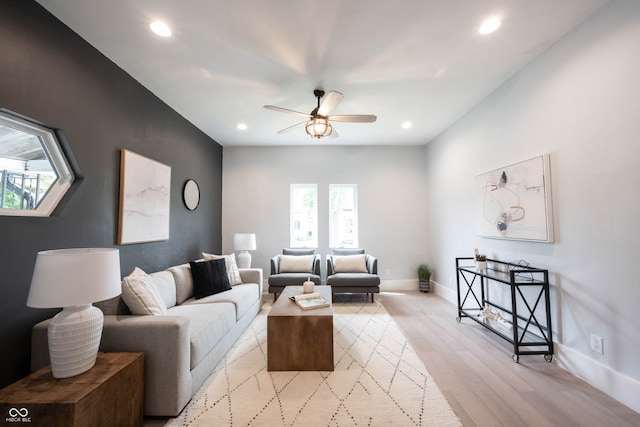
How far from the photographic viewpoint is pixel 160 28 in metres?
2.11

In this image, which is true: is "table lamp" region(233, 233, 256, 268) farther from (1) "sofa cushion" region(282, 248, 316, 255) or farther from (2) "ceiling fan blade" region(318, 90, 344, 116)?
(2) "ceiling fan blade" region(318, 90, 344, 116)

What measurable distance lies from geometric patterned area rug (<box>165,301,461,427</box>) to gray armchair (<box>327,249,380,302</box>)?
1.39 m

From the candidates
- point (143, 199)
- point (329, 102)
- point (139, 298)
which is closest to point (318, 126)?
point (329, 102)

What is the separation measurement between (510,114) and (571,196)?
1.19m

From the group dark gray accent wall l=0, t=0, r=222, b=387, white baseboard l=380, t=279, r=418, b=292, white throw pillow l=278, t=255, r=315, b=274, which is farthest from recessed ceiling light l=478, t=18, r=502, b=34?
white baseboard l=380, t=279, r=418, b=292

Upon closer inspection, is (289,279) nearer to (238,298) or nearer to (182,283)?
(238,298)

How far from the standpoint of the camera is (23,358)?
1.76 m

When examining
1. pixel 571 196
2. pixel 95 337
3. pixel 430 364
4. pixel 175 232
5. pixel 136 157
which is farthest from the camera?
pixel 175 232

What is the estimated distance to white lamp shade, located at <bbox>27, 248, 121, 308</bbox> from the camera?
54.6 inches

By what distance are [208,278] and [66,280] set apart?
6.13 feet

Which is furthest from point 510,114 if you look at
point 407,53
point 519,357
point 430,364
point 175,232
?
Answer: point 175,232

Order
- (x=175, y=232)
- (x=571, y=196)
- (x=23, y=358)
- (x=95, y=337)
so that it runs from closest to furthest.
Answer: (x=95, y=337)
(x=23, y=358)
(x=571, y=196)
(x=175, y=232)

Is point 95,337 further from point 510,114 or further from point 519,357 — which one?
point 510,114

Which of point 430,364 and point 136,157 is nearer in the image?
point 430,364
